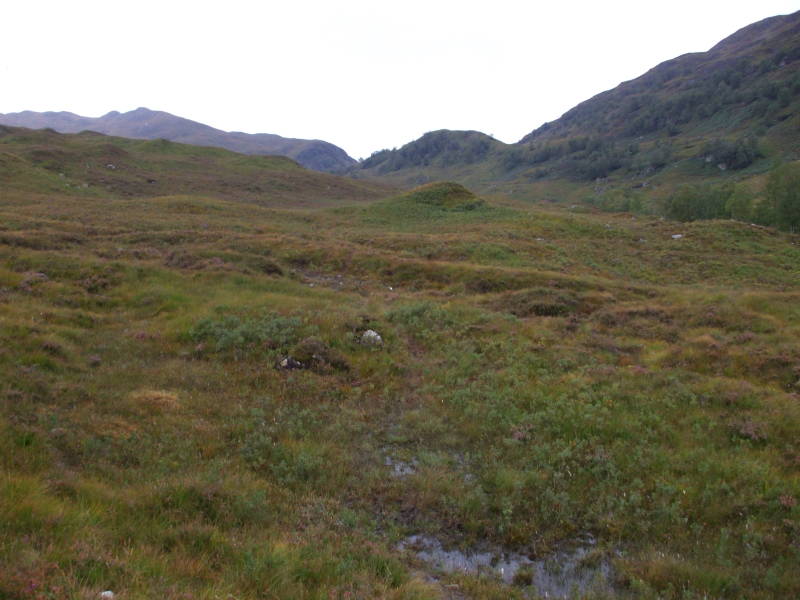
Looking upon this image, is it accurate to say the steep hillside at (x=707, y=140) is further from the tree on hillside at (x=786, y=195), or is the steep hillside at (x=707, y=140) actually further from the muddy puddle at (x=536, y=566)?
the muddy puddle at (x=536, y=566)

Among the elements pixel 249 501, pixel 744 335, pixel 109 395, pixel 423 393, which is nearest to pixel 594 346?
pixel 744 335

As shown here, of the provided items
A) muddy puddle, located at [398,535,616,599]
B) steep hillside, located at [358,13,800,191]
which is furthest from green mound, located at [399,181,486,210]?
steep hillside, located at [358,13,800,191]

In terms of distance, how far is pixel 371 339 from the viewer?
52.9 ft

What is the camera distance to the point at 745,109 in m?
166

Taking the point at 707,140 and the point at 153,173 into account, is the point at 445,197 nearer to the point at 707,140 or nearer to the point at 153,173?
the point at 153,173

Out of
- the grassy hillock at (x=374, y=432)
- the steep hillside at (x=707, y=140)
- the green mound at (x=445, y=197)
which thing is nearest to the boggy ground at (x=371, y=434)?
the grassy hillock at (x=374, y=432)

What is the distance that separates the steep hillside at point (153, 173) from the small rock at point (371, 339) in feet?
147

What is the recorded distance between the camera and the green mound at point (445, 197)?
5677 cm

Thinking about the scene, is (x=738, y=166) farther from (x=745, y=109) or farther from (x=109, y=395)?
(x=109, y=395)

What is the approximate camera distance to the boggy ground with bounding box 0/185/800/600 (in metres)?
6.49

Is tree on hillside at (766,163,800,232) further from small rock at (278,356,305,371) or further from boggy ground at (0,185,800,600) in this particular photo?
small rock at (278,356,305,371)

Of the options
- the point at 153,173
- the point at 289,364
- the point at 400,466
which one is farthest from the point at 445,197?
the point at 400,466

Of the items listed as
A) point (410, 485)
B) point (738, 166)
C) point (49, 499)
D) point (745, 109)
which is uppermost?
point (745, 109)

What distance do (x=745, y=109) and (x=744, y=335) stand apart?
191 metres
